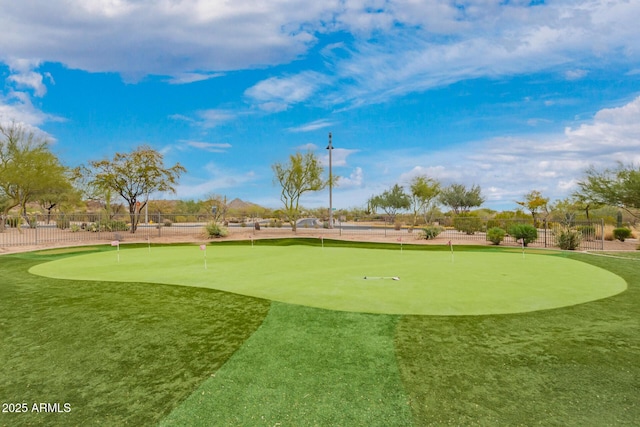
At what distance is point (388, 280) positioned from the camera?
8586 mm

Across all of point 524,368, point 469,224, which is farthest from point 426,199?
point 524,368

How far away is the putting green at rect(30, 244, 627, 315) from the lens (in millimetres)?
6527

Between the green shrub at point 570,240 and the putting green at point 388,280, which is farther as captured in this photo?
the green shrub at point 570,240

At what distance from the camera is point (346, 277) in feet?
30.0

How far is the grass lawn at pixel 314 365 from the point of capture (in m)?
3.24

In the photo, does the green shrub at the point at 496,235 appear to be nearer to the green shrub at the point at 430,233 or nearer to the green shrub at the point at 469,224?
the green shrub at the point at 430,233

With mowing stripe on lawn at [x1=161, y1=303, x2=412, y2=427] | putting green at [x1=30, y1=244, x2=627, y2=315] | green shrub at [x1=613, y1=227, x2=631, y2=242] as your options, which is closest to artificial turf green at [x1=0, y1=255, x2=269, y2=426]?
mowing stripe on lawn at [x1=161, y1=303, x2=412, y2=427]

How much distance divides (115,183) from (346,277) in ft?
87.7

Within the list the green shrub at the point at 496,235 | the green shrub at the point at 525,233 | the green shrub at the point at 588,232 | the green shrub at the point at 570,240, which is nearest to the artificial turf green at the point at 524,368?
the green shrub at the point at 570,240

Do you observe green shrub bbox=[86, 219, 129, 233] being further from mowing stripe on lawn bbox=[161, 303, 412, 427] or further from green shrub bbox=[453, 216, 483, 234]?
mowing stripe on lawn bbox=[161, 303, 412, 427]

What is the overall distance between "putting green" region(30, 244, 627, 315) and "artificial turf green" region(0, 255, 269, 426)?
141 cm

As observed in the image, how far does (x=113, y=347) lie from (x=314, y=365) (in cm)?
276

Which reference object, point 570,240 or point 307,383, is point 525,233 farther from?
point 307,383

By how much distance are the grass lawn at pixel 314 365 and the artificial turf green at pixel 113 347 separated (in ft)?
0.07
